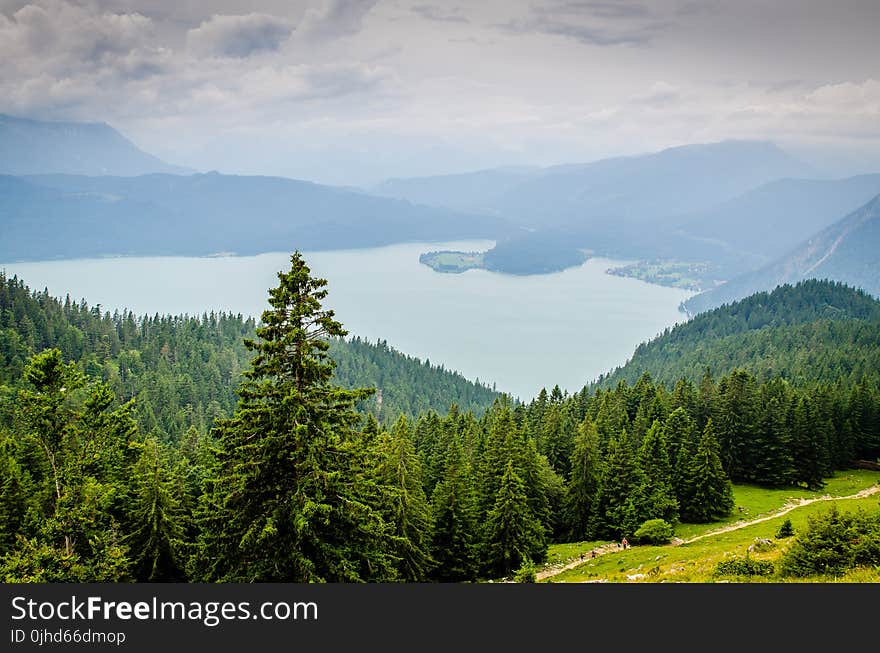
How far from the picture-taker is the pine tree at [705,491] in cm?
4153

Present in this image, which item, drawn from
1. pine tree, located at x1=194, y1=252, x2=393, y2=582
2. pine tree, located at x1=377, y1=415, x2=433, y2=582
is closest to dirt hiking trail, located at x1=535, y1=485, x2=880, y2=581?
pine tree, located at x1=377, y1=415, x2=433, y2=582

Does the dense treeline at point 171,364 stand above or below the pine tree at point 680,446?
above

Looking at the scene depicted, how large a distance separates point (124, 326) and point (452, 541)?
424 ft

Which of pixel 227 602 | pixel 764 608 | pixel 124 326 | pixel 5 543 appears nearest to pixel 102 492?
pixel 5 543

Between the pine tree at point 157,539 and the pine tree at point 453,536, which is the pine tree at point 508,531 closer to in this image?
the pine tree at point 453,536

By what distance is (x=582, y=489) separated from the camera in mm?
42344

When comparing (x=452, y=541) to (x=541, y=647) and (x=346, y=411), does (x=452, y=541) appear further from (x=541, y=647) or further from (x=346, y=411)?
(x=541, y=647)

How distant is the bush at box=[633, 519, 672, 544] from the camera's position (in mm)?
36188

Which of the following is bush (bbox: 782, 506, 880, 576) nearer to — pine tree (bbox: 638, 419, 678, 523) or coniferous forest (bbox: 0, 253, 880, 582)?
coniferous forest (bbox: 0, 253, 880, 582)

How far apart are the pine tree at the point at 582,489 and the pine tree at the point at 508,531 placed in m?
11.2

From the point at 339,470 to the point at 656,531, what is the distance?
27051 millimetres

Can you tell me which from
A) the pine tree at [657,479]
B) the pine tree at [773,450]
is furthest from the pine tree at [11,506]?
the pine tree at [773,450]

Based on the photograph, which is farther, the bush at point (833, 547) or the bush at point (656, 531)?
the bush at point (656, 531)

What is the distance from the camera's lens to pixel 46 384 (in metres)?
21.9
